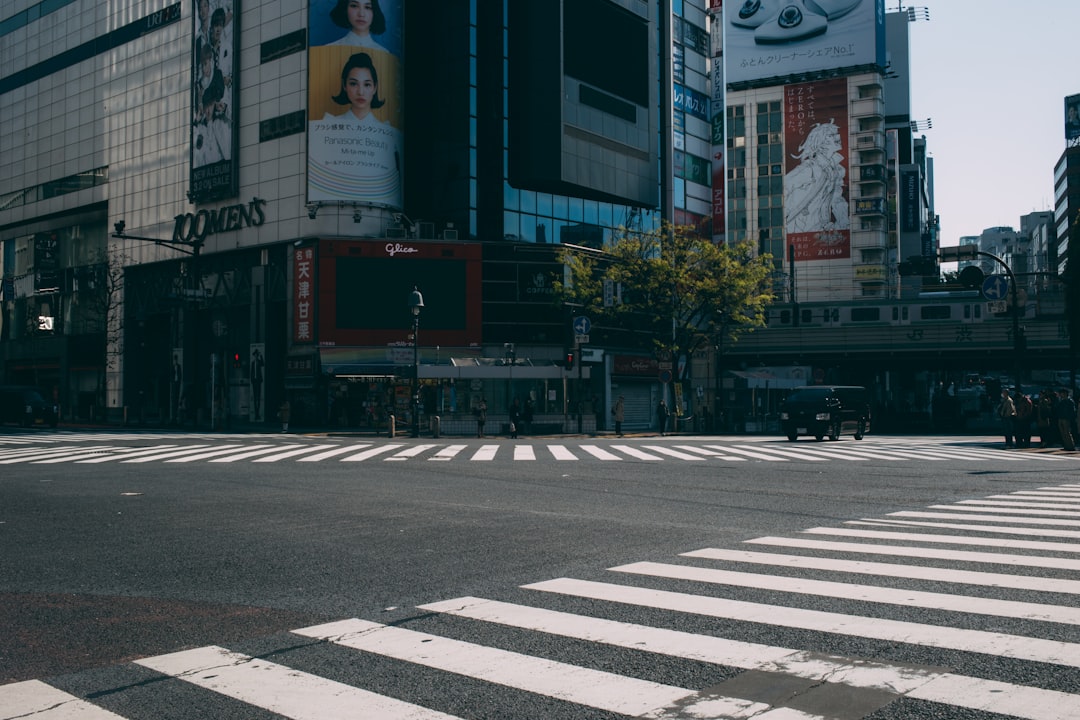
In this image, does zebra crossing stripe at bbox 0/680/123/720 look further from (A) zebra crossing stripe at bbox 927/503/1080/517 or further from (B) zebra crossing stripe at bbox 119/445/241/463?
(B) zebra crossing stripe at bbox 119/445/241/463

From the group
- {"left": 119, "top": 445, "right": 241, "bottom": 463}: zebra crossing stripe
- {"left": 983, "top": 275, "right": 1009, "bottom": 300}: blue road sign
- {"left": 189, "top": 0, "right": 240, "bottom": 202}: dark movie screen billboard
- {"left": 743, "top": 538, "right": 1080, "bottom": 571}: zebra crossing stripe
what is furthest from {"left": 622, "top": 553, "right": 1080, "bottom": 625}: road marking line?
{"left": 189, "top": 0, "right": 240, "bottom": 202}: dark movie screen billboard

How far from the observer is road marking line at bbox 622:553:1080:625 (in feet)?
21.9

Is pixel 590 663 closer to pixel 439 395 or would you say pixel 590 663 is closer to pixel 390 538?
pixel 390 538

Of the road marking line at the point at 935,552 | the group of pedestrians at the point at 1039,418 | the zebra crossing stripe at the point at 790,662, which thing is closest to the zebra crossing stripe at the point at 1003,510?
the road marking line at the point at 935,552

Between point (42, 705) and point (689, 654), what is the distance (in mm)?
3543

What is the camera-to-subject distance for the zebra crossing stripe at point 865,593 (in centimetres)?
667

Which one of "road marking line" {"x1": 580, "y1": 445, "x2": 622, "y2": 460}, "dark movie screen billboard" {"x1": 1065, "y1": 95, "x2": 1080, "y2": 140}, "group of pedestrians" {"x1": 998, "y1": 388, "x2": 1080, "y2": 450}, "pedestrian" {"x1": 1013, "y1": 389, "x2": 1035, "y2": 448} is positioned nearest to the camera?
"road marking line" {"x1": 580, "y1": 445, "x2": 622, "y2": 460}

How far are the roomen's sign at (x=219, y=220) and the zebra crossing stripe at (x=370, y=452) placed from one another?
28.7m

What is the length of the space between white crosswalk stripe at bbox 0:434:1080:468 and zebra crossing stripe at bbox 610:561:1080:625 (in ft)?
46.6

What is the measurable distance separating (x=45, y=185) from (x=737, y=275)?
57.1 m

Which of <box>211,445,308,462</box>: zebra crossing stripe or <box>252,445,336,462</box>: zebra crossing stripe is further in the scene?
<box>252,445,336,462</box>: zebra crossing stripe

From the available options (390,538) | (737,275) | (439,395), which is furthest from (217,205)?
(390,538)

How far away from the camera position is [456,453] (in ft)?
87.5

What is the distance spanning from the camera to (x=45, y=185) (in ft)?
247
